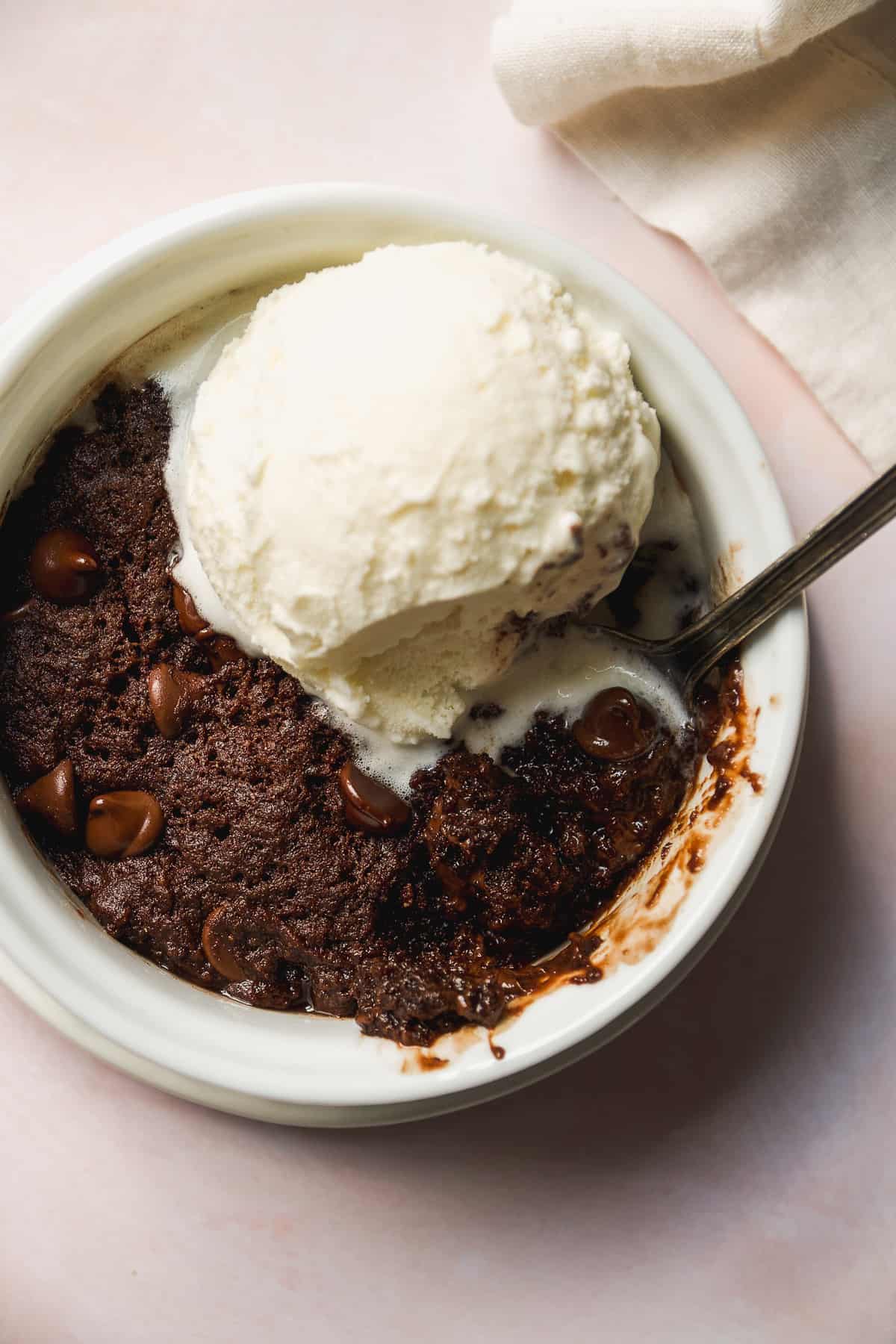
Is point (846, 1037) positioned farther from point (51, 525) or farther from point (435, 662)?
point (51, 525)

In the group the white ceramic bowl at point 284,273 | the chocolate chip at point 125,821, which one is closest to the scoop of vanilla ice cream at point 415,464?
the white ceramic bowl at point 284,273

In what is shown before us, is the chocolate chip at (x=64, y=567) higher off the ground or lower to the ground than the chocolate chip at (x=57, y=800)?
higher

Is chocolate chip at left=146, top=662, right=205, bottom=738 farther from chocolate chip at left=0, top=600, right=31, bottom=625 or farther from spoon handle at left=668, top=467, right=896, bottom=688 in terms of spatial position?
spoon handle at left=668, top=467, right=896, bottom=688

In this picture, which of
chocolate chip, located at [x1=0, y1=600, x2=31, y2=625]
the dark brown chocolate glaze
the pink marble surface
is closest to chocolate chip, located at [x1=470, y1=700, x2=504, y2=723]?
the dark brown chocolate glaze

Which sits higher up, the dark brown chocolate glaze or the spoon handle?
the spoon handle

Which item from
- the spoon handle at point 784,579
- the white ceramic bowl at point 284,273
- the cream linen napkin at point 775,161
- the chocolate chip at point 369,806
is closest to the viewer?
the spoon handle at point 784,579

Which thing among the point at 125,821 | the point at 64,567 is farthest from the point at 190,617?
the point at 125,821

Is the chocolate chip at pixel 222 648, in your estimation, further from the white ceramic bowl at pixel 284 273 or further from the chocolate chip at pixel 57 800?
the white ceramic bowl at pixel 284 273
